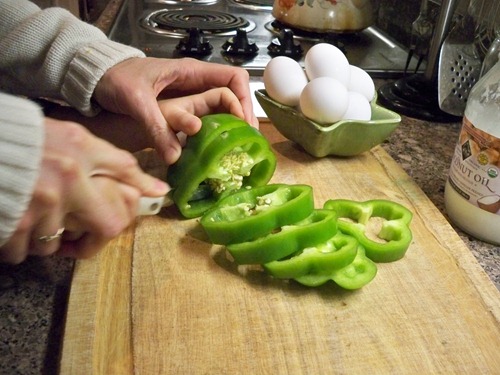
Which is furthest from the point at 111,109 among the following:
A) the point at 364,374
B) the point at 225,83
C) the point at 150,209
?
the point at 364,374

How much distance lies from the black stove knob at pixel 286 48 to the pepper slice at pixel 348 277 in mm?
772

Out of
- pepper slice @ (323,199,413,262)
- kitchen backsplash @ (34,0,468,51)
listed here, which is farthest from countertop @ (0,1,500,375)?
kitchen backsplash @ (34,0,468,51)

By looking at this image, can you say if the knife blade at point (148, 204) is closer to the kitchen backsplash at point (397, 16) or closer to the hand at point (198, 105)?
the hand at point (198, 105)

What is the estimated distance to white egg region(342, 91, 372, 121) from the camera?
3.24ft

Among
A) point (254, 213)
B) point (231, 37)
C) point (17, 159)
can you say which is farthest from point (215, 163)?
point (231, 37)

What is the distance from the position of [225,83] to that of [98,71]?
224mm

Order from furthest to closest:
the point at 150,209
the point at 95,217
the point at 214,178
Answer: the point at 214,178 < the point at 150,209 < the point at 95,217

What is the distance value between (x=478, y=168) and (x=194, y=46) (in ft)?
2.69

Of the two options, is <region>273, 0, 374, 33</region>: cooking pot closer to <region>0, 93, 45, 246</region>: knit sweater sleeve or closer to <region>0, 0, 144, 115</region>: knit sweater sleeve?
<region>0, 0, 144, 115</region>: knit sweater sleeve

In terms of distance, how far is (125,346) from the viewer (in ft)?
2.06

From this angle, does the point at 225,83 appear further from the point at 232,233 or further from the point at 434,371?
the point at 434,371

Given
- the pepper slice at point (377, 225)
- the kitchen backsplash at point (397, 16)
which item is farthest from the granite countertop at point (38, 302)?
the kitchen backsplash at point (397, 16)

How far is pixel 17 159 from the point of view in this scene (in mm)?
464

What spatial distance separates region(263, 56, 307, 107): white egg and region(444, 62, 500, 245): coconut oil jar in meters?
0.30
